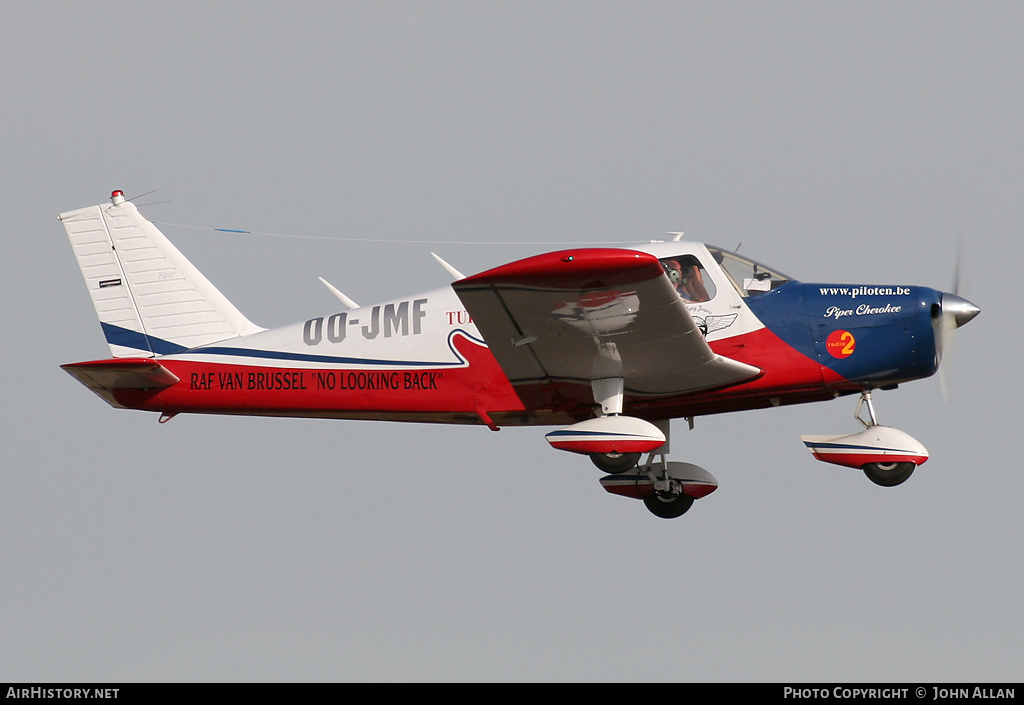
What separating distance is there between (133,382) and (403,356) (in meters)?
2.80

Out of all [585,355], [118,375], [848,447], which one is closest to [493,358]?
[585,355]

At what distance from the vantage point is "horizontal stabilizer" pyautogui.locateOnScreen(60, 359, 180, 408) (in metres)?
12.6

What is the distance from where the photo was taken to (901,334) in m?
11.8

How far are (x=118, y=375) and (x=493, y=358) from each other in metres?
3.79

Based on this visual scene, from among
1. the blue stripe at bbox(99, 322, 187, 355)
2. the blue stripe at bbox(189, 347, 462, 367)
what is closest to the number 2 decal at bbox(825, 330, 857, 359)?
the blue stripe at bbox(189, 347, 462, 367)

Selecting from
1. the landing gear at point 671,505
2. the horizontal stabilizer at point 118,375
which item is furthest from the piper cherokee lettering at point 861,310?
the horizontal stabilizer at point 118,375

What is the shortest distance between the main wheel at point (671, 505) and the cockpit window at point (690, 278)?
2481mm

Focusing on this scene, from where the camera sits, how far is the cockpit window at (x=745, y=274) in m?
12.1

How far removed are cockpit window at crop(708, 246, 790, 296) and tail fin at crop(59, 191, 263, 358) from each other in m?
4.98

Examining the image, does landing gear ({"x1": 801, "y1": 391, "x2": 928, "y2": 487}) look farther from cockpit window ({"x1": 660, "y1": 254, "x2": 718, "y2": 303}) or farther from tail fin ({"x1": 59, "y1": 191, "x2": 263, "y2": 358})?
tail fin ({"x1": 59, "y1": 191, "x2": 263, "y2": 358})

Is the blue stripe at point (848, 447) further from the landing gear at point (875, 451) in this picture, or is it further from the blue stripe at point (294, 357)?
the blue stripe at point (294, 357)

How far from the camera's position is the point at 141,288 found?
544 inches

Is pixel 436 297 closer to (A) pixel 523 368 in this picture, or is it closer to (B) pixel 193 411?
(A) pixel 523 368
